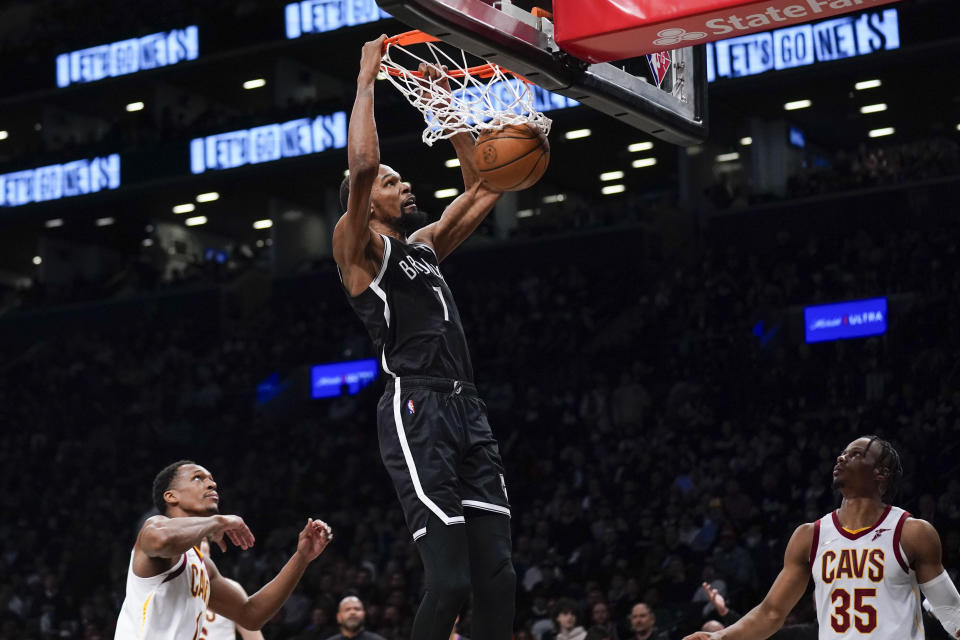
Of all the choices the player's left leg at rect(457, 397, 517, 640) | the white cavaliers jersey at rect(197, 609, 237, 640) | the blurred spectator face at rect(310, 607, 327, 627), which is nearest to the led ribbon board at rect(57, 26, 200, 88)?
the blurred spectator face at rect(310, 607, 327, 627)

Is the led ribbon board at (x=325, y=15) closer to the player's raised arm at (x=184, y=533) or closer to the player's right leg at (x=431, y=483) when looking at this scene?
the player's raised arm at (x=184, y=533)

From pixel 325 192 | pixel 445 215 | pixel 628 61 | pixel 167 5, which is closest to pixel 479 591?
pixel 445 215

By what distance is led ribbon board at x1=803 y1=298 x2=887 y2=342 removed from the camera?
19.5 m

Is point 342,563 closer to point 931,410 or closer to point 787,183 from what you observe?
point 931,410

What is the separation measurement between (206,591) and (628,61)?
3.00m

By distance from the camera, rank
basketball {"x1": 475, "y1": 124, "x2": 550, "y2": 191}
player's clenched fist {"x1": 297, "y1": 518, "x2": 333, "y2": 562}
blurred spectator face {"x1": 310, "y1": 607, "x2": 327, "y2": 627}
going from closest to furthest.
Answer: basketball {"x1": 475, "y1": 124, "x2": 550, "y2": 191} → player's clenched fist {"x1": 297, "y1": 518, "x2": 333, "y2": 562} → blurred spectator face {"x1": 310, "y1": 607, "x2": 327, "y2": 627}

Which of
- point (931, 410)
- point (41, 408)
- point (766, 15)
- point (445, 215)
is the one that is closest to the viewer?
point (766, 15)

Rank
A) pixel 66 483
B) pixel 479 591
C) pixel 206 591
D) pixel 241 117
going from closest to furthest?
pixel 479 591 → pixel 206 591 → pixel 66 483 → pixel 241 117

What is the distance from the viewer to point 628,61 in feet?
18.8

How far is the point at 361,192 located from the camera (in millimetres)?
4684

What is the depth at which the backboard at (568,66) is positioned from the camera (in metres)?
4.85

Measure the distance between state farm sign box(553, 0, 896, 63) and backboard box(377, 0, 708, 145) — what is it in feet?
0.26

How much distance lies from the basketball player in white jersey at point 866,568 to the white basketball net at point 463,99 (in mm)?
2117

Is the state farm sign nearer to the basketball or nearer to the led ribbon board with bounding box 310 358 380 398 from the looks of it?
the basketball
